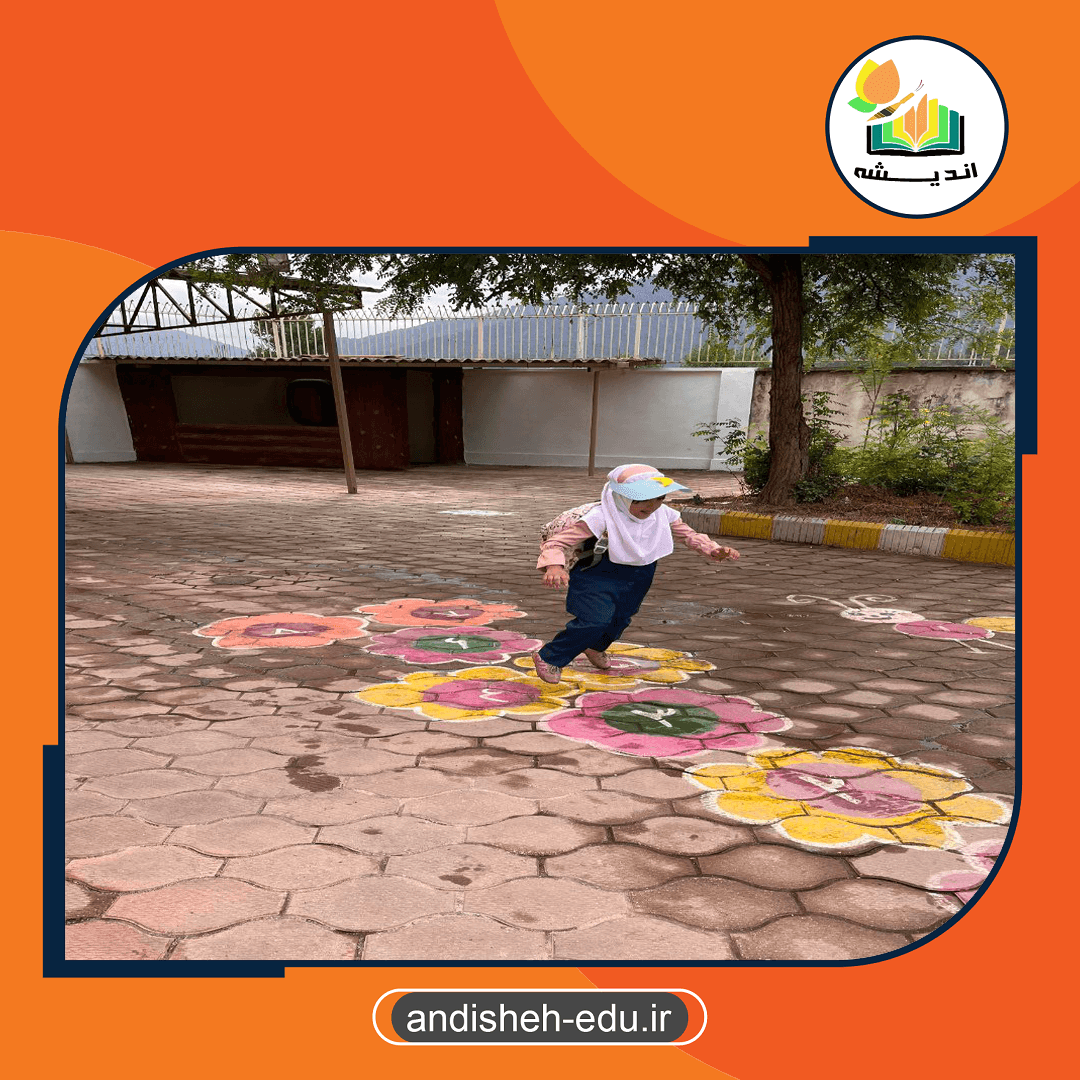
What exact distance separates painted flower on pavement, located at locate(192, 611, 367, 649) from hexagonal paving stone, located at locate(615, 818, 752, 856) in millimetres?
2560

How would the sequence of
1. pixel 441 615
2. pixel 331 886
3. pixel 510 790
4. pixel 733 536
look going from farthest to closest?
pixel 733 536, pixel 441 615, pixel 510 790, pixel 331 886

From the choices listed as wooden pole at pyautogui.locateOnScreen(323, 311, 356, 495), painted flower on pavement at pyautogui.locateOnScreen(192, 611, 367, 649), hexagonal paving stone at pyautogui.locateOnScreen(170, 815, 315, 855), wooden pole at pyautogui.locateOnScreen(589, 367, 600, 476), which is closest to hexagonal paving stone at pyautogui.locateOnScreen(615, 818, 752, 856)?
hexagonal paving stone at pyautogui.locateOnScreen(170, 815, 315, 855)

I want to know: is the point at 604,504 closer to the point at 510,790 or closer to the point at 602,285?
the point at 510,790

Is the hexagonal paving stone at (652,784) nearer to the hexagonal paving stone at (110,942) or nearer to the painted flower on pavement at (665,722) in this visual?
the painted flower on pavement at (665,722)

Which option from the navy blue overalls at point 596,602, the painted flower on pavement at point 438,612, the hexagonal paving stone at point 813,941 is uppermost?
the navy blue overalls at point 596,602

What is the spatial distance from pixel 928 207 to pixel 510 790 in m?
2.20

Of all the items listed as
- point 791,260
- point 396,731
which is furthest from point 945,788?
point 791,260

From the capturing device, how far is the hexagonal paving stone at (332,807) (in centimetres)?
267

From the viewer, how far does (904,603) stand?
5.91 meters

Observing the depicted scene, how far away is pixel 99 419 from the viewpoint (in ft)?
64.5

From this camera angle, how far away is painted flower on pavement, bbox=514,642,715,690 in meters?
4.12

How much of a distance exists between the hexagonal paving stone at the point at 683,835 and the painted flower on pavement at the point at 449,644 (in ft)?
6.19

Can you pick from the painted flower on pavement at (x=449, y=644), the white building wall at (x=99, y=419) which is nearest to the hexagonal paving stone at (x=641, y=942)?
the painted flower on pavement at (x=449, y=644)

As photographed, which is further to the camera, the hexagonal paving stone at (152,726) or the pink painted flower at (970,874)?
the hexagonal paving stone at (152,726)
